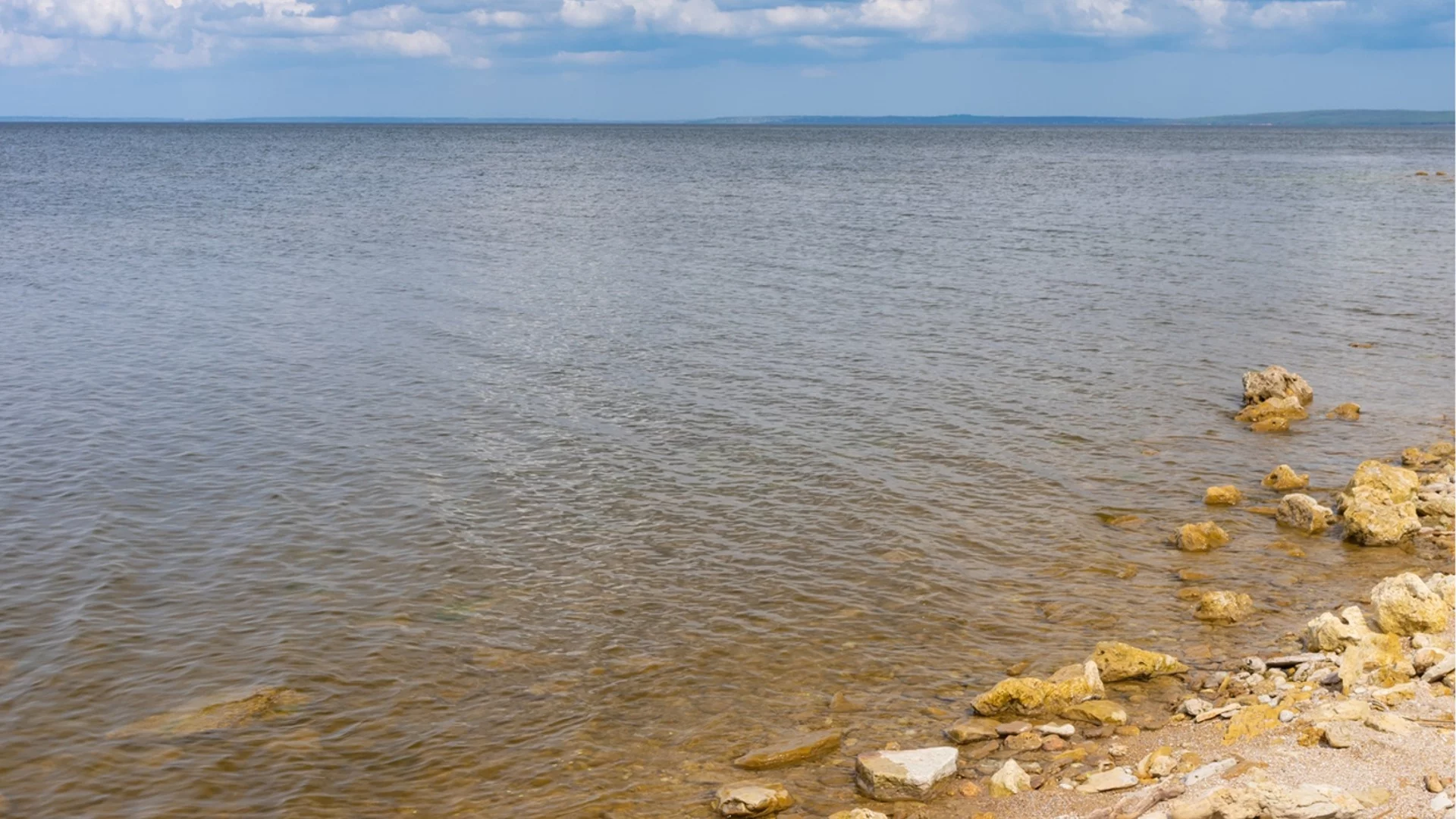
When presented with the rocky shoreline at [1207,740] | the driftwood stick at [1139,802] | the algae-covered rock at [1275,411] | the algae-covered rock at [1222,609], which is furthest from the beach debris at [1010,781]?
the algae-covered rock at [1275,411]

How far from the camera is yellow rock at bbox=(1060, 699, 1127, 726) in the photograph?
41.0ft

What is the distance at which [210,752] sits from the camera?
12.2 m

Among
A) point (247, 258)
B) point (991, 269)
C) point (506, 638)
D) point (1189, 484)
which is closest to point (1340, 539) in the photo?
point (1189, 484)

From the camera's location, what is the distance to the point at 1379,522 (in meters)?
17.9

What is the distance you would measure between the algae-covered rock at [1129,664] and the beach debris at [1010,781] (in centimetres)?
281

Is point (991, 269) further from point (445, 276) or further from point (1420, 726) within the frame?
point (1420, 726)

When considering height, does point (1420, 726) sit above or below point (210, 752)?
above

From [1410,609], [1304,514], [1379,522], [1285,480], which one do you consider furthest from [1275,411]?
[1410,609]

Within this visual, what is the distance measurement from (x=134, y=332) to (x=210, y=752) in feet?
76.4

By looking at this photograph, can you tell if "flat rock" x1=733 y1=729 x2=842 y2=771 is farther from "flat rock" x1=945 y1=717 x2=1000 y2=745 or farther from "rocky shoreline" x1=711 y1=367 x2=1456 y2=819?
"flat rock" x1=945 y1=717 x2=1000 y2=745

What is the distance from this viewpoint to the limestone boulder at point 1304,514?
1862cm

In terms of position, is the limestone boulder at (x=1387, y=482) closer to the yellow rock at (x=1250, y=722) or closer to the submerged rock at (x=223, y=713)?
the yellow rock at (x=1250, y=722)

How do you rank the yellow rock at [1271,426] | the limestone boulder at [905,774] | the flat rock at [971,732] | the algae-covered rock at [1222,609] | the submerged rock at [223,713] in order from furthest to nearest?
1. the yellow rock at [1271,426]
2. the algae-covered rock at [1222,609]
3. the submerged rock at [223,713]
4. the flat rock at [971,732]
5. the limestone boulder at [905,774]

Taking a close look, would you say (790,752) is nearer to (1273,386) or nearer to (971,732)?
(971,732)
